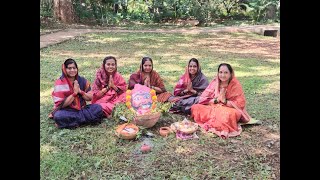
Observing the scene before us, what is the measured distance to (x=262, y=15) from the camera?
19.9 metres

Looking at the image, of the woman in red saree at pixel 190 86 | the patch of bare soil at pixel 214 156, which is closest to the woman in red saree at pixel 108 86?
the woman in red saree at pixel 190 86

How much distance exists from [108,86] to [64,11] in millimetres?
11512

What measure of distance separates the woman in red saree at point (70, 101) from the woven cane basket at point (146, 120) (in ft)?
2.27

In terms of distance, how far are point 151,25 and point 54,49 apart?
24.9ft

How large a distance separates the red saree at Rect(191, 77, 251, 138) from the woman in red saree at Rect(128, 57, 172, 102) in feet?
2.35

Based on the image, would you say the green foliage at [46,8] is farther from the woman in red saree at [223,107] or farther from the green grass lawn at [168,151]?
the woman in red saree at [223,107]

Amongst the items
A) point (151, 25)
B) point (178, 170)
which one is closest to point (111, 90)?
point (178, 170)

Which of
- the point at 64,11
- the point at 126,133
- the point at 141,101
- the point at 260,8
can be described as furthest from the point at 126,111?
the point at 260,8

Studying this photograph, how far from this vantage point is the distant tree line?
17094mm

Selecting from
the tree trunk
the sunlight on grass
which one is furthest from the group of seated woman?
the tree trunk

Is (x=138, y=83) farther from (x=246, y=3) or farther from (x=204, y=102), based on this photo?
(x=246, y=3)

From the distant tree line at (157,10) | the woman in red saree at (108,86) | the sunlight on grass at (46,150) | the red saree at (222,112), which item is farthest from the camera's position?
the distant tree line at (157,10)

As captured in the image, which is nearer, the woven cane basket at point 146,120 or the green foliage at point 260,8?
the woven cane basket at point 146,120

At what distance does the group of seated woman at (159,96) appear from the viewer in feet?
15.9
